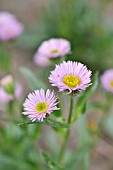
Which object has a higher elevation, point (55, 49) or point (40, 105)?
point (55, 49)

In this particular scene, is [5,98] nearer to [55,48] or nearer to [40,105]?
[55,48]

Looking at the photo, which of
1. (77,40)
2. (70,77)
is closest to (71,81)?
(70,77)

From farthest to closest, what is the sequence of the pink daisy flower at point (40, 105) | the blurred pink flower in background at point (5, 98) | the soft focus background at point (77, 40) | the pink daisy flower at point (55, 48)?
the soft focus background at point (77, 40)
the blurred pink flower in background at point (5, 98)
the pink daisy flower at point (55, 48)
the pink daisy flower at point (40, 105)

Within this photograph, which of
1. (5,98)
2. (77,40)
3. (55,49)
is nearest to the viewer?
(55,49)

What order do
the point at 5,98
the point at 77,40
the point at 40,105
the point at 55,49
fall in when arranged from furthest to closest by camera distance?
the point at 77,40 < the point at 5,98 < the point at 55,49 < the point at 40,105

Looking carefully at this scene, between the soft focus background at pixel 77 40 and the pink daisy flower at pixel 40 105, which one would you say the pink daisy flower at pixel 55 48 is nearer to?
the pink daisy flower at pixel 40 105

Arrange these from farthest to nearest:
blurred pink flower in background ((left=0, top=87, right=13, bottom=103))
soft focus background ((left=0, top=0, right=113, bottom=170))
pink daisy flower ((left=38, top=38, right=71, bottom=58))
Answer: soft focus background ((left=0, top=0, right=113, bottom=170)) < blurred pink flower in background ((left=0, top=87, right=13, bottom=103)) < pink daisy flower ((left=38, top=38, right=71, bottom=58))

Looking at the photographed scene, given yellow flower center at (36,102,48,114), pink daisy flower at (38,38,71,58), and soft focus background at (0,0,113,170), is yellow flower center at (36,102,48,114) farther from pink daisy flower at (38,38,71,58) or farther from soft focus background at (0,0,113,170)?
soft focus background at (0,0,113,170)

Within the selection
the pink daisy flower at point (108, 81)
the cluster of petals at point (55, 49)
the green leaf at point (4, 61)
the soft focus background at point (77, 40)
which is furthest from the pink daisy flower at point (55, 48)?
the soft focus background at point (77, 40)

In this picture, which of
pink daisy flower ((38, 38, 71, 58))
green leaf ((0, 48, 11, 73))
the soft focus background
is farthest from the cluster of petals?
the soft focus background
